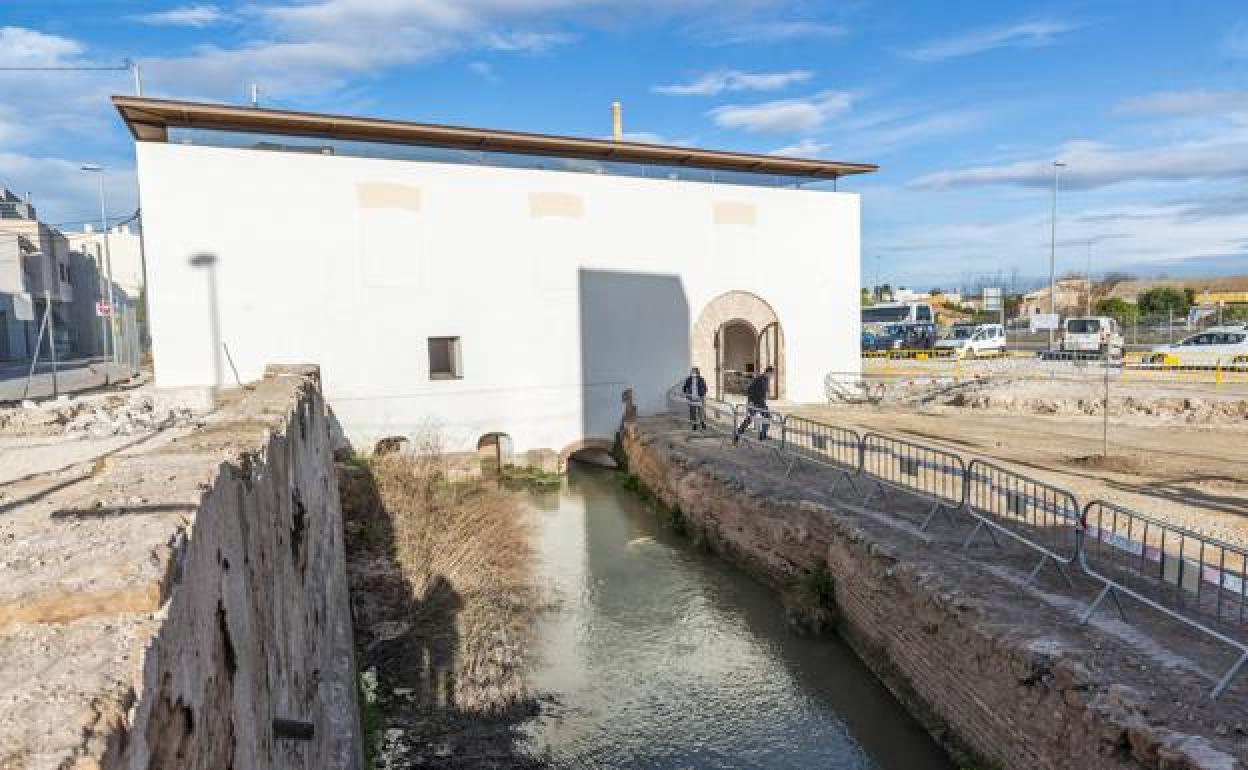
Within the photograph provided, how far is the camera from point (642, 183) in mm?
17172

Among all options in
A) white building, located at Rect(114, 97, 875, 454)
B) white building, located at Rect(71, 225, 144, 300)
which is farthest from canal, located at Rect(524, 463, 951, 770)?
white building, located at Rect(71, 225, 144, 300)

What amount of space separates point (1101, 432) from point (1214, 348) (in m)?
12.5

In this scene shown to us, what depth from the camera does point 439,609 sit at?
8.82 meters

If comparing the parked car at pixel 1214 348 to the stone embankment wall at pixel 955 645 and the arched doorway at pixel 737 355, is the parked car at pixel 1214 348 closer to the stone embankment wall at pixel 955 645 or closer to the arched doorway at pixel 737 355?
the arched doorway at pixel 737 355

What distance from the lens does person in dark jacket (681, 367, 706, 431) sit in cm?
1563

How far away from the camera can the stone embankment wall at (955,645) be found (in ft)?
14.6

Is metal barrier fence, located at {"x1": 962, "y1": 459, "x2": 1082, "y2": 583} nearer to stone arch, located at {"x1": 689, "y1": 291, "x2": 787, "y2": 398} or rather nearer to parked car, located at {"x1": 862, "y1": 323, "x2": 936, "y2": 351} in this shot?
stone arch, located at {"x1": 689, "y1": 291, "x2": 787, "y2": 398}

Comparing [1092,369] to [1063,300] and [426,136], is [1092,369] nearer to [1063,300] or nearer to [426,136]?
[426,136]

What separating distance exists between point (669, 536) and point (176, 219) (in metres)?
9.50

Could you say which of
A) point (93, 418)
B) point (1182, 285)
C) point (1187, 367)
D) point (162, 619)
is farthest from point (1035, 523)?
point (1182, 285)

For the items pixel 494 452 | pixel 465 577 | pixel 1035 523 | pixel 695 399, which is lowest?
pixel 465 577

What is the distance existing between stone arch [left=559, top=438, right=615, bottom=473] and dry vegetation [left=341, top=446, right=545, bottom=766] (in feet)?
12.7

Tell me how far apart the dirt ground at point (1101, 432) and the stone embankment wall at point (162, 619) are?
8528 millimetres

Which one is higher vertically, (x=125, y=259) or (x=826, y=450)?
(x=125, y=259)
